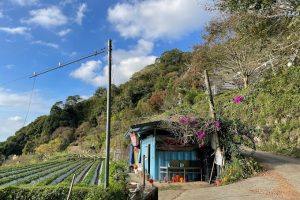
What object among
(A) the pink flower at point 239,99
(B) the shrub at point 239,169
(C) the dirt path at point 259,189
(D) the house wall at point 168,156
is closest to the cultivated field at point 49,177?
(D) the house wall at point 168,156

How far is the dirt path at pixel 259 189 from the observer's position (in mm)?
11797

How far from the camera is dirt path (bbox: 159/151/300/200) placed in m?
11.8

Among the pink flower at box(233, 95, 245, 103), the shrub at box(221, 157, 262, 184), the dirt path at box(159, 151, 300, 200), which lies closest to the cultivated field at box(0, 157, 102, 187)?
the dirt path at box(159, 151, 300, 200)

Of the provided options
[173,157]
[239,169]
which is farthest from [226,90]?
[239,169]

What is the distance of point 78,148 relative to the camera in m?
52.7

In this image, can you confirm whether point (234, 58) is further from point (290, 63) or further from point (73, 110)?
point (73, 110)

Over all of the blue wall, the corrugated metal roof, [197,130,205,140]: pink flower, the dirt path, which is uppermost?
the corrugated metal roof

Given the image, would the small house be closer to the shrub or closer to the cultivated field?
the shrub

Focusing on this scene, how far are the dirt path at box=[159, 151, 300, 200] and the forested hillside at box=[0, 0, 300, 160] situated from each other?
15.5ft

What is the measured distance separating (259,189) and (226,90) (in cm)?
2623

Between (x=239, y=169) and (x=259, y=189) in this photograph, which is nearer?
(x=259, y=189)

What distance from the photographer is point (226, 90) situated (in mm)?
38125

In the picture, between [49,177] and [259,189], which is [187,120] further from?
[49,177]

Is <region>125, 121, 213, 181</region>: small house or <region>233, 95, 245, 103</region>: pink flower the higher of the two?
<region>233, 95, 245, 103</region>: pink flower
